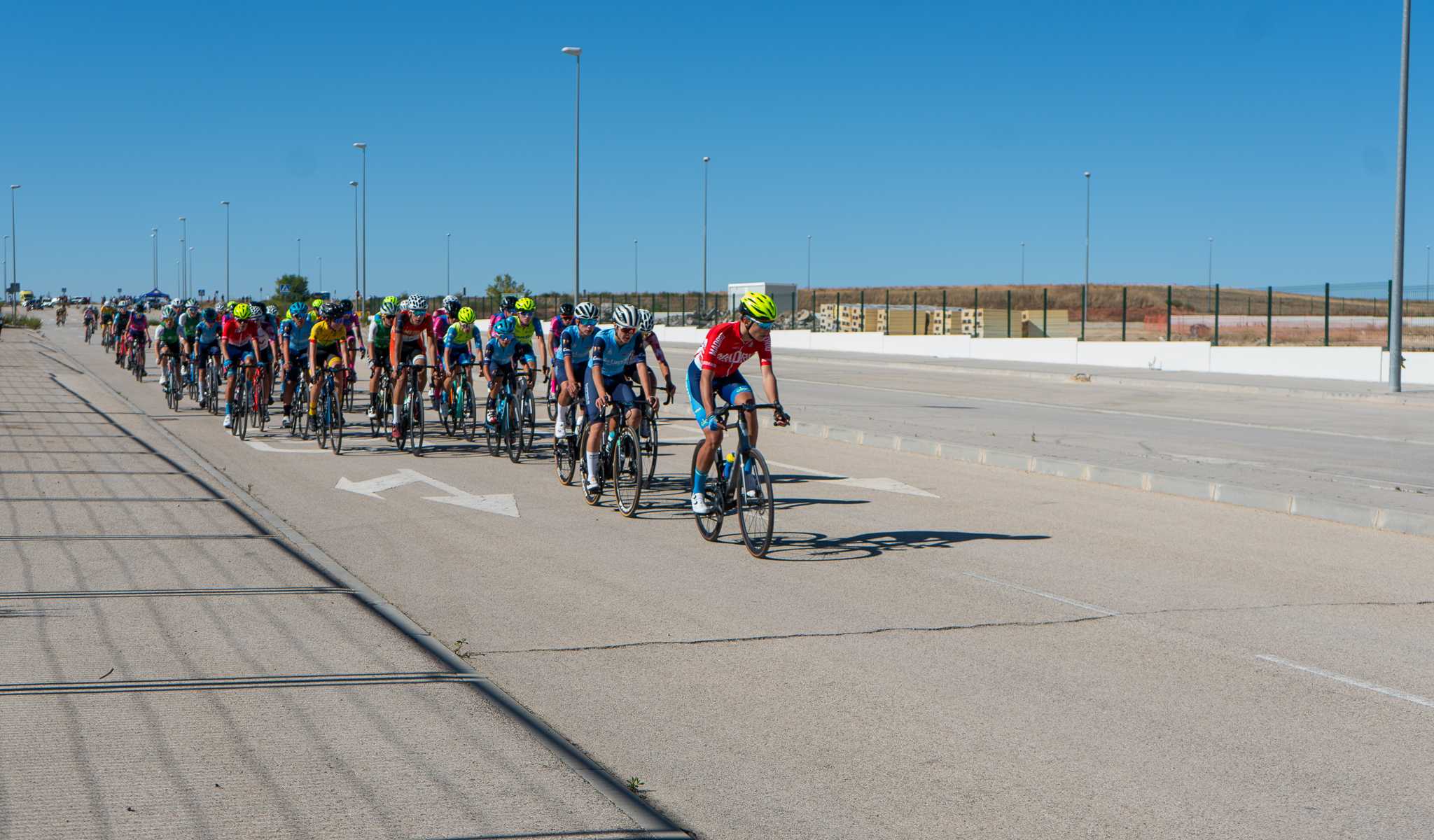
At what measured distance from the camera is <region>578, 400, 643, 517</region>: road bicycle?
35.9ft

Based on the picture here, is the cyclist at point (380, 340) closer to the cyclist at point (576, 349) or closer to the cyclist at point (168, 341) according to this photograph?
the cyclist at point (576, 349)

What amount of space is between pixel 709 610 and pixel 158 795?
3531 millimetres

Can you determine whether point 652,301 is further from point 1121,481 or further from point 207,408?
point 1121,481

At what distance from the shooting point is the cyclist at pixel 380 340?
16.8m

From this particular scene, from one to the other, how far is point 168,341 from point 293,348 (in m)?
7.78

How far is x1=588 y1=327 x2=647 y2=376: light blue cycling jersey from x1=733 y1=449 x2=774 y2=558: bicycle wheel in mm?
2202

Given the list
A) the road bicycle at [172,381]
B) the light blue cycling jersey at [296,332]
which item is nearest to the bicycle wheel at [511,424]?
the light blue cycling jersey at [296,332]

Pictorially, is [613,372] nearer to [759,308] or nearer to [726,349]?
[726,349]

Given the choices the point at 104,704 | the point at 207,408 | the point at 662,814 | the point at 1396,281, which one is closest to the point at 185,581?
the point at 104,704

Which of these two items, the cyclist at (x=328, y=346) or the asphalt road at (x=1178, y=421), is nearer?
the asphalt road at (x=1178, y=421)

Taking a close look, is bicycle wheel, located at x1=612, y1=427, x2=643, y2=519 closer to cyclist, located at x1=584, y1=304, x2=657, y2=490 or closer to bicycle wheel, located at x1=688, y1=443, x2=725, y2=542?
cyclist, located at x1=584, y1=304, x2=657, y2=490

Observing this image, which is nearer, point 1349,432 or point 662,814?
point 662,814

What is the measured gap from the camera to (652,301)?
67.2 m

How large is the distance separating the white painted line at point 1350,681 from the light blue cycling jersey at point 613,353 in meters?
5.92
